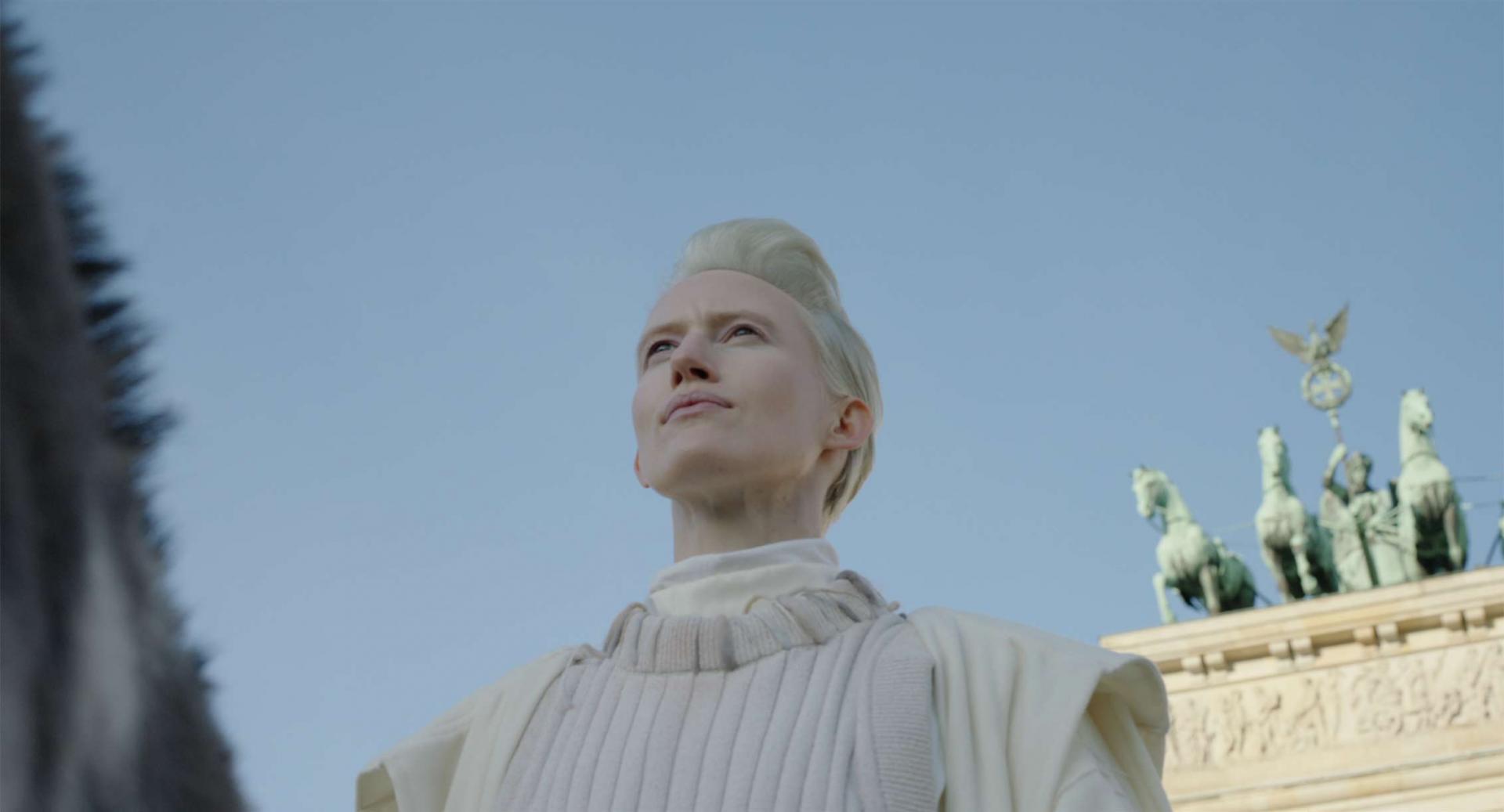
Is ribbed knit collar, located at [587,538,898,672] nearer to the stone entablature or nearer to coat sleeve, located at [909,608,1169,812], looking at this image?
coat sleeve, located at [909,608,1169,812]

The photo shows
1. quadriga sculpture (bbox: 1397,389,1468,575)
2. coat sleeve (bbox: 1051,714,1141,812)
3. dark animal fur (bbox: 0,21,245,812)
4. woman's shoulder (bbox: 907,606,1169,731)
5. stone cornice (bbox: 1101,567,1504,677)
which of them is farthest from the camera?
quadriga sculpture (bbox: 1397,389,1468,575)

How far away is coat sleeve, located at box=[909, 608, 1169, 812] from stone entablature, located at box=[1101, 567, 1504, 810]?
18.3m

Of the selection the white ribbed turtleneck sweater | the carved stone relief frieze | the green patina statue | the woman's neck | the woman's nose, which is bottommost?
the carved stone relief frieze

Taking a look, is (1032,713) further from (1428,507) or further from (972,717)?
(1428,507)

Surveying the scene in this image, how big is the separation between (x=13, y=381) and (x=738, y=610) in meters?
2.06

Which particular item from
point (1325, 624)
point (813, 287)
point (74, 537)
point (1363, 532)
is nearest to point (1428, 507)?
point (1363, 532)

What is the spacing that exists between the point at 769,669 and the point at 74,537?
1927 millimetres

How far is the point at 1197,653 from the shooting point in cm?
2098

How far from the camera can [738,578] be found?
7.90ft

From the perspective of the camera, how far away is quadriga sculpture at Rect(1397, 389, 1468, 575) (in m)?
24.0

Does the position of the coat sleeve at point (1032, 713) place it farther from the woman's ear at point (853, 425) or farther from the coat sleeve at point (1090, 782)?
the woman's ear at point (853, 425)

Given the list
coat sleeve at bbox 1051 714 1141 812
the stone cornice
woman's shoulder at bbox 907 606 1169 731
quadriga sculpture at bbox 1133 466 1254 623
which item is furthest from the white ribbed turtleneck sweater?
quadriga sculpture at bbox 1133 466 1254 623

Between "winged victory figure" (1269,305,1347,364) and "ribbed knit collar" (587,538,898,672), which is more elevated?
"winged victory figure" (1269,305,1347,364)

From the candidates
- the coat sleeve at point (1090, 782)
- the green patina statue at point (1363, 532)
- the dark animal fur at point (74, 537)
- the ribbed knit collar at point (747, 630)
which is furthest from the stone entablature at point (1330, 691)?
the dark animal fur at point (74, 537)
